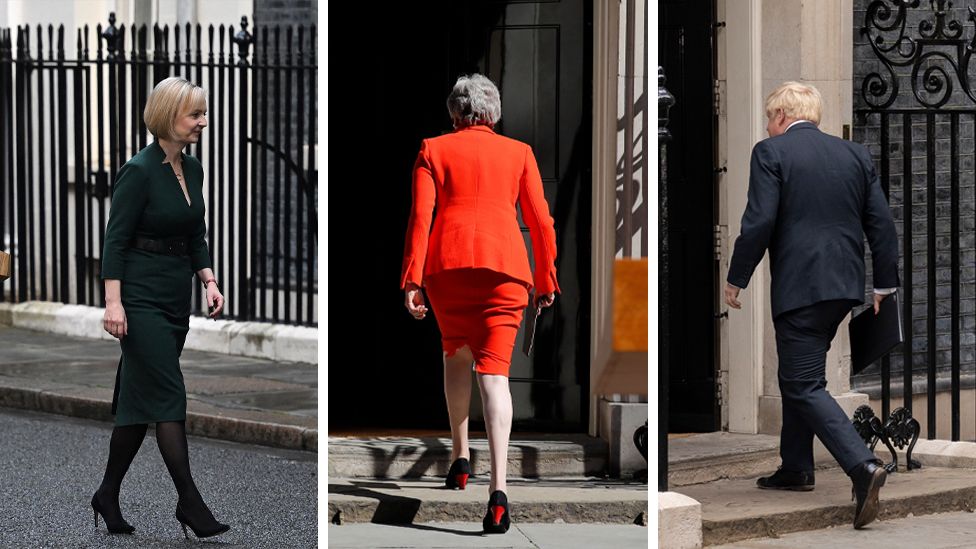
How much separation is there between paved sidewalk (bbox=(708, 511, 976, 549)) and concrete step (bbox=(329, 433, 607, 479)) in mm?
1196

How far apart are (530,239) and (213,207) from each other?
7620 millimetres

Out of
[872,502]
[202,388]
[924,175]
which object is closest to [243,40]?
[202,388]

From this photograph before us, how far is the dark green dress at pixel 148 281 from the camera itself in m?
6.36

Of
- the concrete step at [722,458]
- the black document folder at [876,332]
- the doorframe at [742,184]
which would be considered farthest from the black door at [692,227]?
the black document folder at [876,332]

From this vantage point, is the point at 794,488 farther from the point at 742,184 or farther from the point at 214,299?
the point at 214,299

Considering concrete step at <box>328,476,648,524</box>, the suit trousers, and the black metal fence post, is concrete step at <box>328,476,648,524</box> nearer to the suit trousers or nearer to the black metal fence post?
the suit trousers

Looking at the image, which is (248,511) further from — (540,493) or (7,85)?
(7,85)

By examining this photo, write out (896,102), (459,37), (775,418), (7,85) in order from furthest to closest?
(7,85)
(896,102)
(775,418)
(459,37)

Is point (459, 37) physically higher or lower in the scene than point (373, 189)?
higher

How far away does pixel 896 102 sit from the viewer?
9633 millimetres

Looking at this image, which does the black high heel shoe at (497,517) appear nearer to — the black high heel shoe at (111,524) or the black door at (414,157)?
the black door at (414,157)

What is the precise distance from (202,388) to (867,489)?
5355 mm

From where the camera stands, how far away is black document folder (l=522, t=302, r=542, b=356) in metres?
5.58

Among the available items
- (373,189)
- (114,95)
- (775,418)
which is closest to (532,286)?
(373,189)
